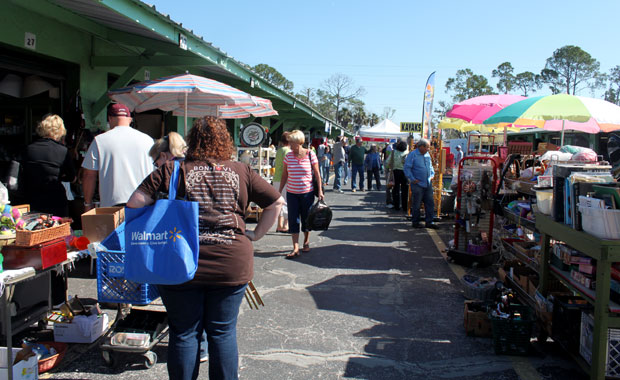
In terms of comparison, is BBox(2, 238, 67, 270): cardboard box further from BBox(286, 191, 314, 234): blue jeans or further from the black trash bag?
BBox(286, 191, 314, 234): blue jeans

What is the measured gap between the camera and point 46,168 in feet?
15.8

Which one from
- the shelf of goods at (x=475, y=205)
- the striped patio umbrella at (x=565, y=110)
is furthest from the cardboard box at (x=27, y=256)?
the striped patio umbrella at (x=565, y=110)

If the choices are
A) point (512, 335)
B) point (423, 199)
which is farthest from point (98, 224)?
point (423, 199)

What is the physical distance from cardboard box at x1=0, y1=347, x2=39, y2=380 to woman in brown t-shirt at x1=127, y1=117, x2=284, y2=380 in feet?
3.88

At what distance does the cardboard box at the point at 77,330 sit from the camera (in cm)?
381

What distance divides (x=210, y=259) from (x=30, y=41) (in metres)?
5.81

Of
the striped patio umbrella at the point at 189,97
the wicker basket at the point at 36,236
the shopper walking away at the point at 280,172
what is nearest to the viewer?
the wicker basket at the point at 36,236

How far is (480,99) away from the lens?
35.8 feet

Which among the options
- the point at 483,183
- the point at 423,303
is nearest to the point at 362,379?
the point at 423,303

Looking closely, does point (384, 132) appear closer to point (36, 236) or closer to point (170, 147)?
point (170, 147)

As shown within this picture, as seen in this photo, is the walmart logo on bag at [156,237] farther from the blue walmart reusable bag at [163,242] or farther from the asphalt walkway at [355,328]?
the asphalt walkway at [355,328]

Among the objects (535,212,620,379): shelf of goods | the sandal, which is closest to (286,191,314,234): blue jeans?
the sandal

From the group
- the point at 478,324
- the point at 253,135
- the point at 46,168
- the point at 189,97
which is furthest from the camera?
the point at 253,135

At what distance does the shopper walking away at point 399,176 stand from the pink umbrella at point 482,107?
1.49m
